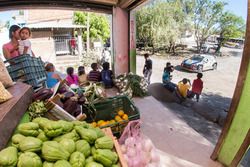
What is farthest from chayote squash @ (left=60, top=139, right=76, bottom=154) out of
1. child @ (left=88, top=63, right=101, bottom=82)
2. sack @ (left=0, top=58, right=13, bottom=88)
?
child @ (left=88, top=63, right=101, bottom=82)

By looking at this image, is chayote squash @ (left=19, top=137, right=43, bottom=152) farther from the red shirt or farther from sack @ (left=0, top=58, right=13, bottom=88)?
the red shirt

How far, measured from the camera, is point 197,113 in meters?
4.54

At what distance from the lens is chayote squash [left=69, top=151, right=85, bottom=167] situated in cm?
108

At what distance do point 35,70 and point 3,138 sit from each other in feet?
4.37

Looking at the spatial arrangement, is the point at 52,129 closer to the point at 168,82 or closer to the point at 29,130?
the point at 29,130

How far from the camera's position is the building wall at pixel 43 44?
12.1 metres

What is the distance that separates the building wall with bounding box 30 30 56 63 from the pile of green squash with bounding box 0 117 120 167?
11.5 metres

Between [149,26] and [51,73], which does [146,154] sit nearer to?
[51,73]

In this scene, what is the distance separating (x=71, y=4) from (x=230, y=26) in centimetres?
1307

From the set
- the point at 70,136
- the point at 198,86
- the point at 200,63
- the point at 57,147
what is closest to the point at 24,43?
the point at 70,136

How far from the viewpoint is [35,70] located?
2.39m

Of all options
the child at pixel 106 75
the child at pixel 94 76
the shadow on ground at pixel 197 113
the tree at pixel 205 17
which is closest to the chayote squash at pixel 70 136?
the shadow on ground at pixel 197 113

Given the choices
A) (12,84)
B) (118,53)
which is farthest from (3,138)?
(118,53)

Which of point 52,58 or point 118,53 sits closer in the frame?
point 118,53
